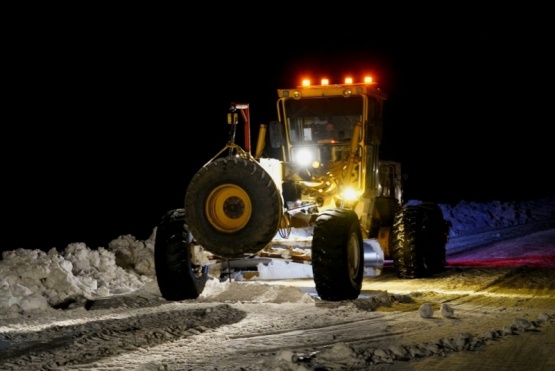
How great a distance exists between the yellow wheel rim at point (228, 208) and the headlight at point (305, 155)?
3103mm

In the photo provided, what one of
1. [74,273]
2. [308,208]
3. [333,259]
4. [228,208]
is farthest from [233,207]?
[74,273]

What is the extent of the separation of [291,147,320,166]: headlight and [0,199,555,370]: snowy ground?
202 centimetres

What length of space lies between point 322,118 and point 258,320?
16.7ft

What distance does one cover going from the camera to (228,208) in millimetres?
10398

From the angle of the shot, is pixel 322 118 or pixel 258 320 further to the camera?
pixel 322 118

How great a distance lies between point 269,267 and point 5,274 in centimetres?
416

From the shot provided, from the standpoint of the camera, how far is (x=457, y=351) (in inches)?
288

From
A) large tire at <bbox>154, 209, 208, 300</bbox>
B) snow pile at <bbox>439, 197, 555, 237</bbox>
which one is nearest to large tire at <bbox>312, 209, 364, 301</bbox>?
large tire at <bbox>154, 209, 208, 300</bbox>

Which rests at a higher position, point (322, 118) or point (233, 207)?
point (322, 118)

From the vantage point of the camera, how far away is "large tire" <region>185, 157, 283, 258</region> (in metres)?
10.2

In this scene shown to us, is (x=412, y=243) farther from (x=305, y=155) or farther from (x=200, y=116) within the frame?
(x=200, y=116)

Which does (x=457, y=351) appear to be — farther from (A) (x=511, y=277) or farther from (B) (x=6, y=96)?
(B) (x=6, y=96)

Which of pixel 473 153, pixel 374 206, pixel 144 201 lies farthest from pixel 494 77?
pixel 374 206

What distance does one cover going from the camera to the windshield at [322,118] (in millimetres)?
13367
